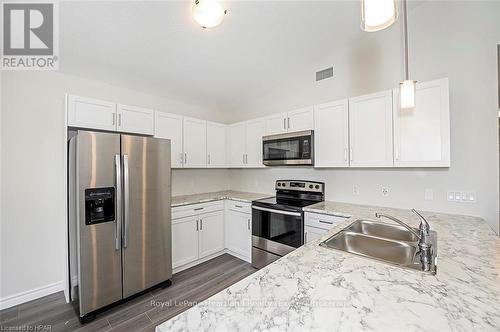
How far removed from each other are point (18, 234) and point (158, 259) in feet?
4.88

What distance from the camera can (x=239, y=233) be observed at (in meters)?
3.22

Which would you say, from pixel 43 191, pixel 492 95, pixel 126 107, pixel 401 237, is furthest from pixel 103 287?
pixel 492 95

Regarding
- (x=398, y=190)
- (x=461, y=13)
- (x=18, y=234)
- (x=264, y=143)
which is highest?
(x=461, y=13)

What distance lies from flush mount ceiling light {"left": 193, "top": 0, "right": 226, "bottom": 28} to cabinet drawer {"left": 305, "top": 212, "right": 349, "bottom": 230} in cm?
213

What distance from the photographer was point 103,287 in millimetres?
2027

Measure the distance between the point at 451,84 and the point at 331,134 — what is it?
125 centimetres

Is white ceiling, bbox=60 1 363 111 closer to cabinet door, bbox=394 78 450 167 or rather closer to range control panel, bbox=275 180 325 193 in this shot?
cabinet door, bbox=394 78 450 167

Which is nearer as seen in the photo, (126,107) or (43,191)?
(43,191)

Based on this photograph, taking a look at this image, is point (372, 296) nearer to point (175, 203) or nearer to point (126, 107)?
point (175, 203)

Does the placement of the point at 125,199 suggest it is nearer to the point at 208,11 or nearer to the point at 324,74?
the point at 208,11

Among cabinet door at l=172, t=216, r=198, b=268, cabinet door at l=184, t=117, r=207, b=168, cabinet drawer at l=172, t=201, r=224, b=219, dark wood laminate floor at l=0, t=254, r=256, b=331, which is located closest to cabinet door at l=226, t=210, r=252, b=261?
cabinet drawer at l=172, t=201, r=224, b=219

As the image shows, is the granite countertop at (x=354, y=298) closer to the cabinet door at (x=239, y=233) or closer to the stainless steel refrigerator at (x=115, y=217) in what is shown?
the stainless steel refrigerator at (x=115, y=217)

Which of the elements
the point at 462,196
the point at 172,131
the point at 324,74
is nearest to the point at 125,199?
the point at 172,131

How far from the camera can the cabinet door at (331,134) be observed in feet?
8.38
